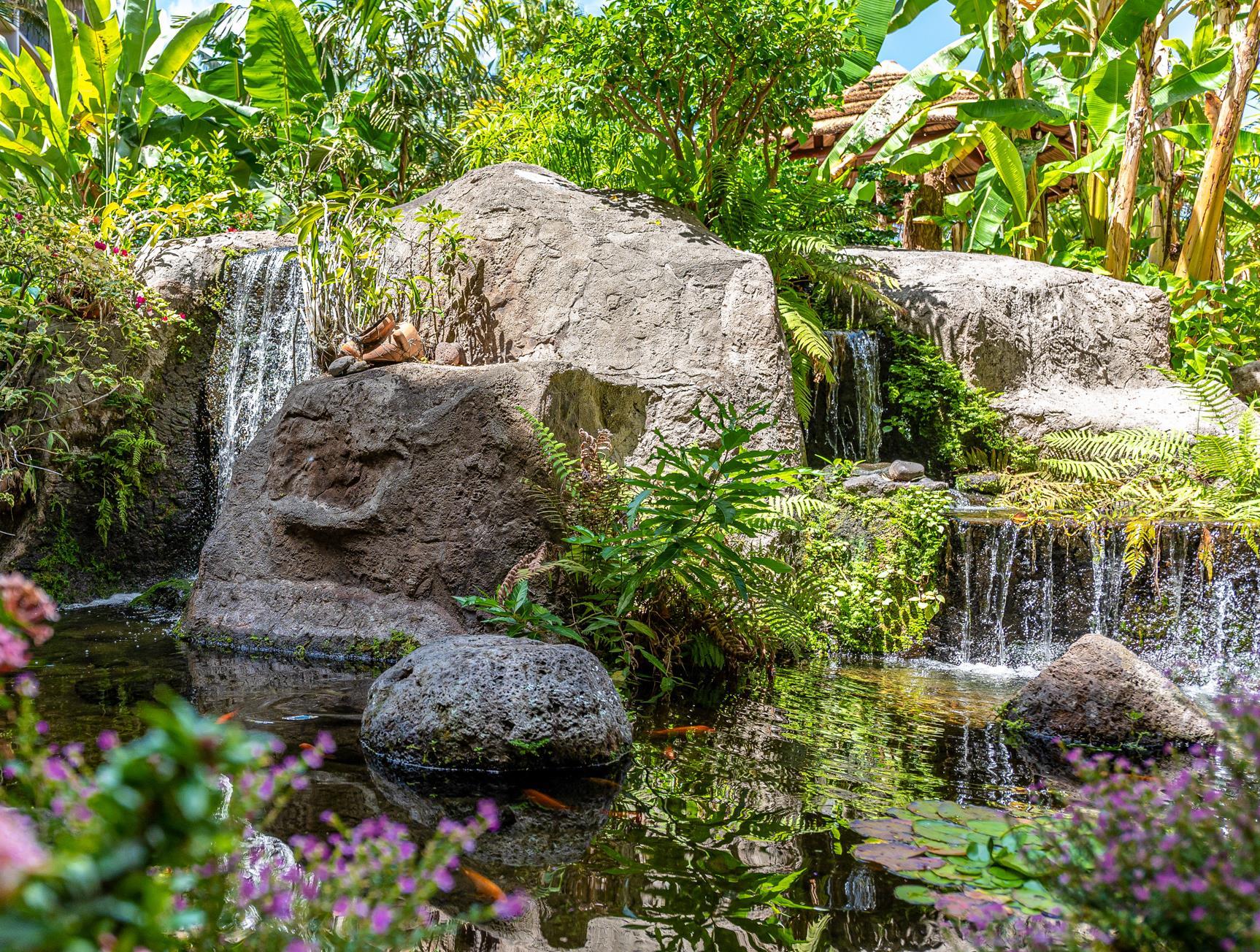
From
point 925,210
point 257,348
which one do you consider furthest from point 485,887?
point 925,210

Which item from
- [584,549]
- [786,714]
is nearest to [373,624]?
[584,549]

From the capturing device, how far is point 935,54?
38.7 feet

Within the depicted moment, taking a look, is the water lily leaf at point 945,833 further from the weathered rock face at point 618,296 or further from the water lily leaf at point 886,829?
the weathered rock face at point 618,296

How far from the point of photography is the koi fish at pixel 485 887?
2381 mm

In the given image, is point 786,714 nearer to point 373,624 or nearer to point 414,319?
point 373,624

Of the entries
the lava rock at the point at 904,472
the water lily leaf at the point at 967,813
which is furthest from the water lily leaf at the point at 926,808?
the lava rock at the point at 904,472

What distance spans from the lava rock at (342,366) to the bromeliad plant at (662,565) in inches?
67.4

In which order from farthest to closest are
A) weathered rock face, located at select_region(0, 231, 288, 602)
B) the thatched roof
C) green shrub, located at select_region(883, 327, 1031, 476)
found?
the thatched roof
green shrub, located at select_region(883, 327, 1031, 476)
weathered rock face, located at select_region(0, 231, 288, 602)

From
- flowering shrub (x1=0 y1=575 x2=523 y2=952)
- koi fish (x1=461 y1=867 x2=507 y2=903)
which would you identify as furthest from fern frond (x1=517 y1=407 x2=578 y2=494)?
flowering shrub (x1=0 y1=575 x2=523 y2=952)

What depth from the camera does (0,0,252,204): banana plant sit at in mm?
9398

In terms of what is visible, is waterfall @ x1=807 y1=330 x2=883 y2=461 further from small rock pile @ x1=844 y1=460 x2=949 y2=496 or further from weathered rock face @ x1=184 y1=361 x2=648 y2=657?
weathered rock face @ x1=184 y1=361 x2=648 y2=657

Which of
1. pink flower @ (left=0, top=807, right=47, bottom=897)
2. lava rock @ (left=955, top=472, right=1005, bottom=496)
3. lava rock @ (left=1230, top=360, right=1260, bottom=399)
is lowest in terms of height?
lava rock @ (left=955, top=472, right=1005, bottom=496)

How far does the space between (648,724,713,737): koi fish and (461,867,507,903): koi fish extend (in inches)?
67.1

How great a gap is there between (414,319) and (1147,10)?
7.85 metres
